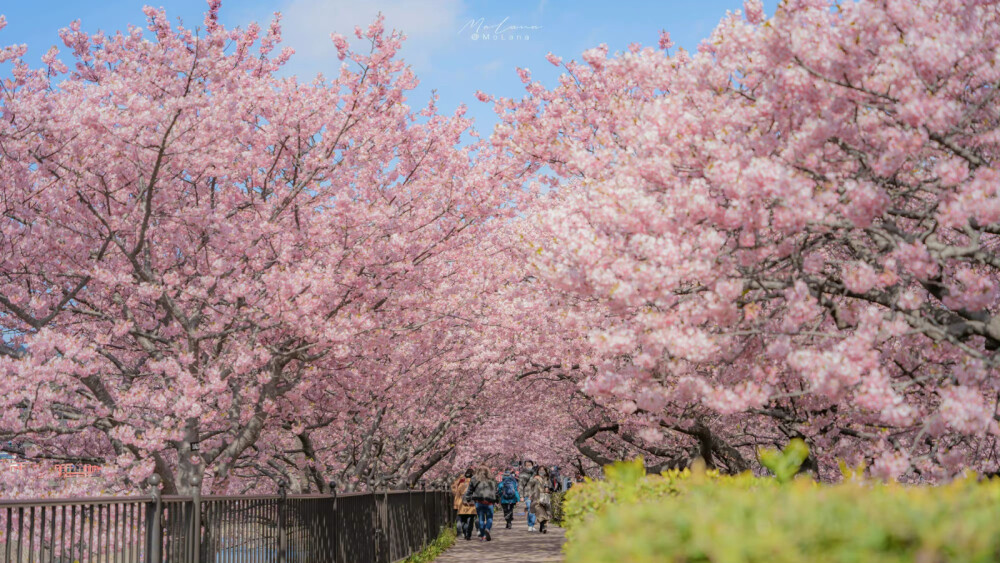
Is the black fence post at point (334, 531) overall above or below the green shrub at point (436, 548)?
above

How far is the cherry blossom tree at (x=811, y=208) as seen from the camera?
21.0 feet

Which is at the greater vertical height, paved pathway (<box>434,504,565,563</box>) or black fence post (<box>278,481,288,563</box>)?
black fence post (<box>278,481,288,563</box>)

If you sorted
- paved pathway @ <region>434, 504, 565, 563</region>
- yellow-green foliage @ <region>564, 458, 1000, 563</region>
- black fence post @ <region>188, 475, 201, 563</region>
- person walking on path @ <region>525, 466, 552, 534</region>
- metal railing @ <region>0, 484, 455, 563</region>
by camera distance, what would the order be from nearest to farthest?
yellow-green foliage @ <region>564, 458, 1000, 563</region>
metal railing @ <region>0, 484, 455, 563</region>
black fence post @ <region>188, 475, 201, 563</region>
paved pathway @ <region>434, 504, 565, 563</region>
person walking on path @ <region>525, 466, 552, 534</region>

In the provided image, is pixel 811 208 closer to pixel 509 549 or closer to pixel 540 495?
pixel 509 549

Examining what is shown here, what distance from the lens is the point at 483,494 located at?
22.3 metres

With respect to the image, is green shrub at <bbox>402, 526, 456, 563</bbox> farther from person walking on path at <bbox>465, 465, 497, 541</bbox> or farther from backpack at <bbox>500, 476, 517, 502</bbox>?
backpack at <bbox>500, 476, 517, 502</bbox>

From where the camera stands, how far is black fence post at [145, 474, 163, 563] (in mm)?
7379

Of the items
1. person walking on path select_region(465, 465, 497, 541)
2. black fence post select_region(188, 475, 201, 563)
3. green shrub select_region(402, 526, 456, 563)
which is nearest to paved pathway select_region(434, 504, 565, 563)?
green shrub select_region(402, 526, 456, 563)

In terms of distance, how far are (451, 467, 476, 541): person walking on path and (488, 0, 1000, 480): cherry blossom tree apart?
15.6 metres

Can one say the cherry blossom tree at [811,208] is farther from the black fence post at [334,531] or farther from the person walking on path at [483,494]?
the person walking on path at [483,494]

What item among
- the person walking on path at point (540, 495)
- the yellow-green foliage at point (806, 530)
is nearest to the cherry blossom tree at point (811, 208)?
the yellow-green foliage at point (806, 530)

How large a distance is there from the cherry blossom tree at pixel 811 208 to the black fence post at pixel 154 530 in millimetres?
4017

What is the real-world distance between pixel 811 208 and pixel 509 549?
15293 millimetres

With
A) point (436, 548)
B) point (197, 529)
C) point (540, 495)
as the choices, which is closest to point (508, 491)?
point (540, 495)
